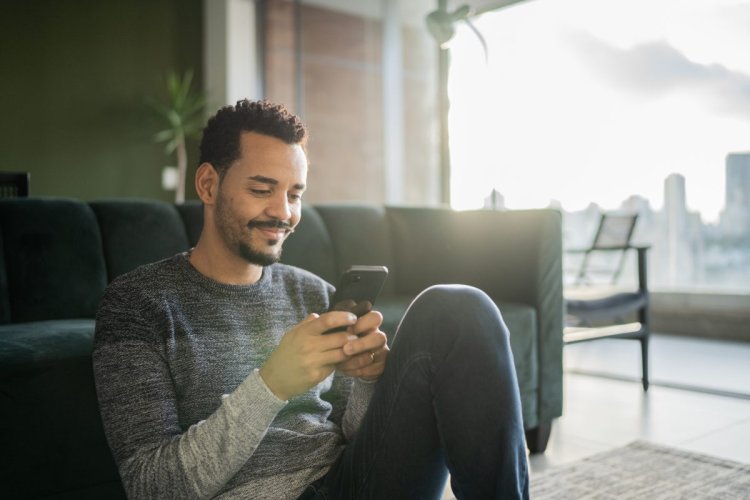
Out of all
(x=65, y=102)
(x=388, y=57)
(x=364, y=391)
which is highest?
(x=388, y=57)

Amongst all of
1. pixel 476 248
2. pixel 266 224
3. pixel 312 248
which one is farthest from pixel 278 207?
pixel 476 248

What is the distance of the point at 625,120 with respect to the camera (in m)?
5.09

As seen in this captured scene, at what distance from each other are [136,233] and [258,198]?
1.17 meters

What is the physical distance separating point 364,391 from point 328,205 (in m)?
1.52

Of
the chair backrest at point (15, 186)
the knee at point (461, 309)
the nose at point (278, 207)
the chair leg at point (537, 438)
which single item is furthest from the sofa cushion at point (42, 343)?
the chair leg at point (537, 438)

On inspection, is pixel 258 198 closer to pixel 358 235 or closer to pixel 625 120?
pixel 358 235

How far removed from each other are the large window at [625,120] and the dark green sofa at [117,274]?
2.12 m

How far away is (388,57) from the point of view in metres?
5.82

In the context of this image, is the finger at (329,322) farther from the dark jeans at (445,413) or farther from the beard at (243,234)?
the beard at (243,234)

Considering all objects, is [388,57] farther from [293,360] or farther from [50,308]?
[293,360]

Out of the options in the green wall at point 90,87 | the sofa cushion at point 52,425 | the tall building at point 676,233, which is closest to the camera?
the sofa cushion at point 52,425

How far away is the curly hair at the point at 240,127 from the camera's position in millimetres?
1109

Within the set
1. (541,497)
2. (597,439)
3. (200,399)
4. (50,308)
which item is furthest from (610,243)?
(200,399)

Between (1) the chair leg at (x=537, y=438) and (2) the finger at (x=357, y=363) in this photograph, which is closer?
(2) the finger at (x=357, y=363)
